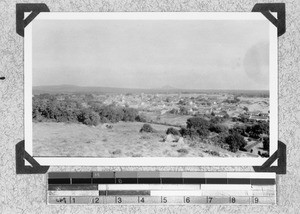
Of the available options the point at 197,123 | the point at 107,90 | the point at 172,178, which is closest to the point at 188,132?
the point at 197,123

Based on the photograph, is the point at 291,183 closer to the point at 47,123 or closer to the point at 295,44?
the point at 295,44

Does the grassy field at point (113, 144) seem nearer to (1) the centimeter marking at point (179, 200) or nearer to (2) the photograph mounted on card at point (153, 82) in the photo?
(2) the photograph mounted on card at point (153, 82)

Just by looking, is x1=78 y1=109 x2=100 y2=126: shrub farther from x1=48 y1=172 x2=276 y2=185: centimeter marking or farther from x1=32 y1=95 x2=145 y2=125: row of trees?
x1=48 y1=172 x2=276 y2=185: centimeter marking

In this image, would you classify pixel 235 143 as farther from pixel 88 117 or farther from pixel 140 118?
pixel 88 117

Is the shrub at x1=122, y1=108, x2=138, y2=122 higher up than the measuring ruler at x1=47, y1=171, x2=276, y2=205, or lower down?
higher up

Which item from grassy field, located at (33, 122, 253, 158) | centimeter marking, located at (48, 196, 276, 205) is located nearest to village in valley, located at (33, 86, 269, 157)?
grassy field, located at (33, 122, 253, 158)

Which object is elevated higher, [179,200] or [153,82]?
[153,82]

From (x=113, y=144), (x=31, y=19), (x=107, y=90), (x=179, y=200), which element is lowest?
(x=179, y=200)
